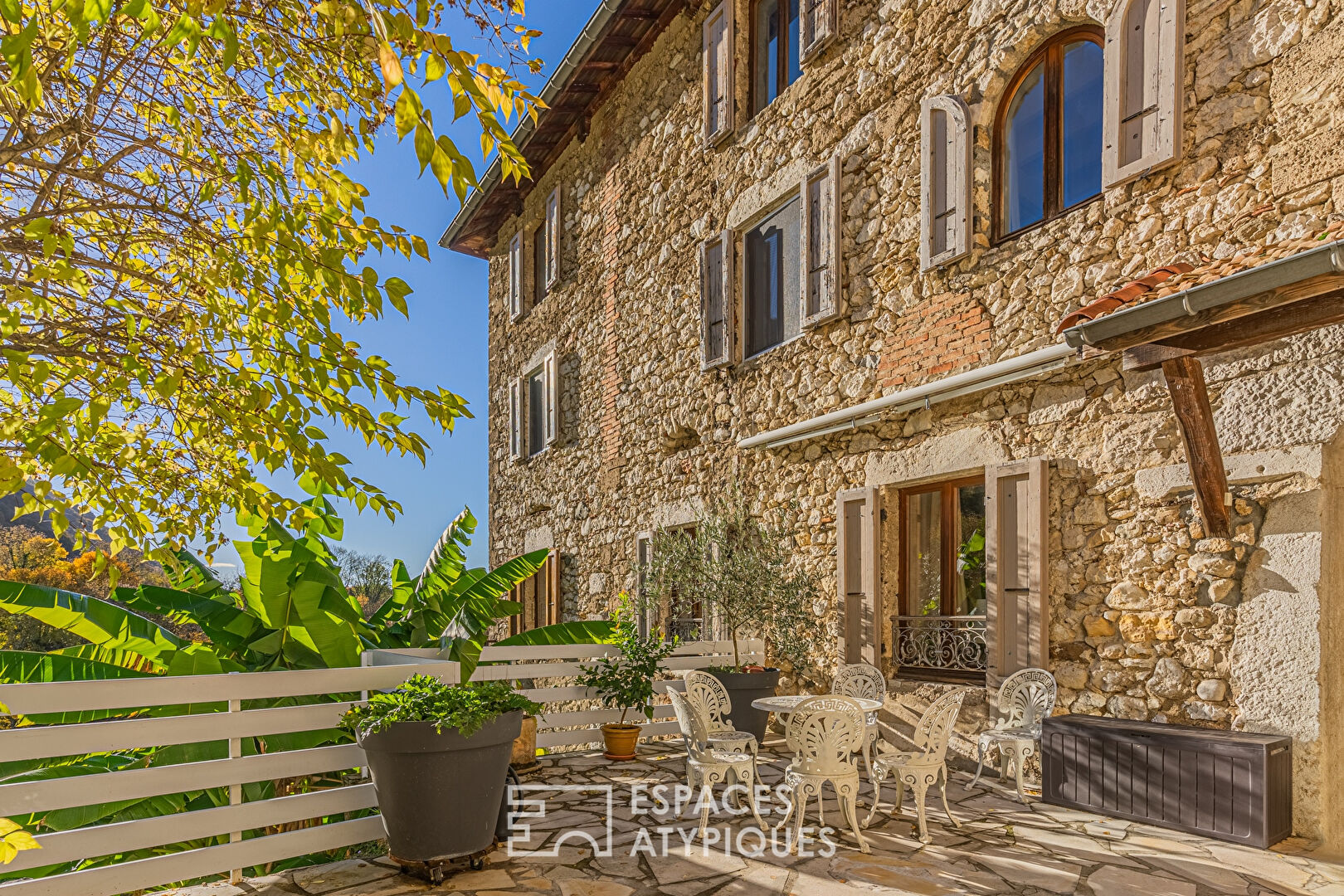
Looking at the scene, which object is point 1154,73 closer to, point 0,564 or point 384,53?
point 384,53

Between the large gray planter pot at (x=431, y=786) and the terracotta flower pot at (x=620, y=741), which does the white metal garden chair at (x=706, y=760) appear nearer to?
the large gray planter pot at (x=431, y=786)

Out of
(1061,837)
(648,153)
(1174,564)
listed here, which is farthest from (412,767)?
(648,153)

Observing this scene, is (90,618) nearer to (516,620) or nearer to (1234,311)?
(1234,311)

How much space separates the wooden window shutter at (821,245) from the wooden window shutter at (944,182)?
94cm

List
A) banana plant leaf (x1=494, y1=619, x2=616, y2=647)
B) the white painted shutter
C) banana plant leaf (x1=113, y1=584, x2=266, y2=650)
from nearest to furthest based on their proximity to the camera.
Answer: banana plant leaf (x1=113, y1=584, x2=266, y2=650) → banana plant leaf (x1=494, y1=619, x2=616, y2=647) → the white painted shutter

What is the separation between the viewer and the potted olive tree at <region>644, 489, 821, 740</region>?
7555 mm

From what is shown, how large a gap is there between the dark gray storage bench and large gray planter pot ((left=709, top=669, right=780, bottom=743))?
2601 millimetres

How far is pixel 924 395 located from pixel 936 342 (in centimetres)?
45

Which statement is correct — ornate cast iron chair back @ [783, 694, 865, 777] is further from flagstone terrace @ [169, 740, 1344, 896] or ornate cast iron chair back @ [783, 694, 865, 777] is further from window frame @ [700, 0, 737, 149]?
window frame @ [700, 0, 737, 149]

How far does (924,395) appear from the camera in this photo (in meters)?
6.75

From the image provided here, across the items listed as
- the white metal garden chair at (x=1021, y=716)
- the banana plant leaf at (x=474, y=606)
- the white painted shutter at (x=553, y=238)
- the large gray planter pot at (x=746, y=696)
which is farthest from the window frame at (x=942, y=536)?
the white painted shutter at (x=553, y=238)

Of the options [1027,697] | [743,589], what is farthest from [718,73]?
[1027,697]

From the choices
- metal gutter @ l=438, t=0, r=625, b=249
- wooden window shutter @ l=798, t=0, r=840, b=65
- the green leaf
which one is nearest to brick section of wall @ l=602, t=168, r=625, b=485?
metal gutter @ l=438, t=0, r=625, b=249

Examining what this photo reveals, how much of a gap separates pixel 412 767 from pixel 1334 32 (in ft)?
20.4
